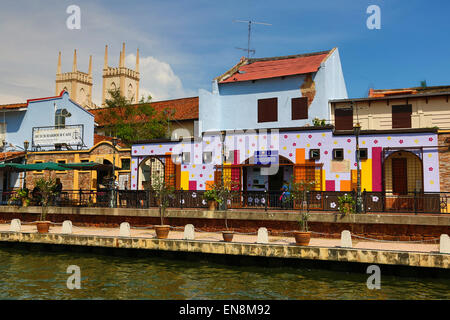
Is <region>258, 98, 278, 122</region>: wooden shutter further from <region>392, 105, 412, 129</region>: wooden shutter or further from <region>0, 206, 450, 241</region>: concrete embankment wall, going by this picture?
<region>0, 206, 450, 241</region>: concrete embankment wall

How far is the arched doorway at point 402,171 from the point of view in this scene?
22688mm

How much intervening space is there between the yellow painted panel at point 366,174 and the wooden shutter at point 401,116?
6.10 meters

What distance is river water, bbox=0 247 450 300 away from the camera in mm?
13102

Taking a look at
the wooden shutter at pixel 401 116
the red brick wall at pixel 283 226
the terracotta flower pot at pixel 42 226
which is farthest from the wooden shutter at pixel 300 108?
the terracotta flower pot at pixel 42 226

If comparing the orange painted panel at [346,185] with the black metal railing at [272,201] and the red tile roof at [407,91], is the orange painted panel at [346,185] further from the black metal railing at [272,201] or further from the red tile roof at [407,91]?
the red tile roof at [407,91]

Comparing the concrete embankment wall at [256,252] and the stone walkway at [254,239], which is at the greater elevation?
the stone walkway at [254,239]

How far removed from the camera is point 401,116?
89.5 feet

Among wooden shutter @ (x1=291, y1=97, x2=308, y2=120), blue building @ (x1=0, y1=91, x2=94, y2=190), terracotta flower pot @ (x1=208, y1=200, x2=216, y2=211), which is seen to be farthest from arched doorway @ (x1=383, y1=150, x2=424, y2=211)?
blue building @ (x1=0, y1=91, x2=94, y2=190)

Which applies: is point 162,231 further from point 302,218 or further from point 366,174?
point 366,174

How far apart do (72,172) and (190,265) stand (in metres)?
16.0

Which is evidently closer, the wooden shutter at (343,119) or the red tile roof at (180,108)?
the wooden shutter at (343,119)

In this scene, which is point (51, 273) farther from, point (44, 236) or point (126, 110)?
point (126, 110)
